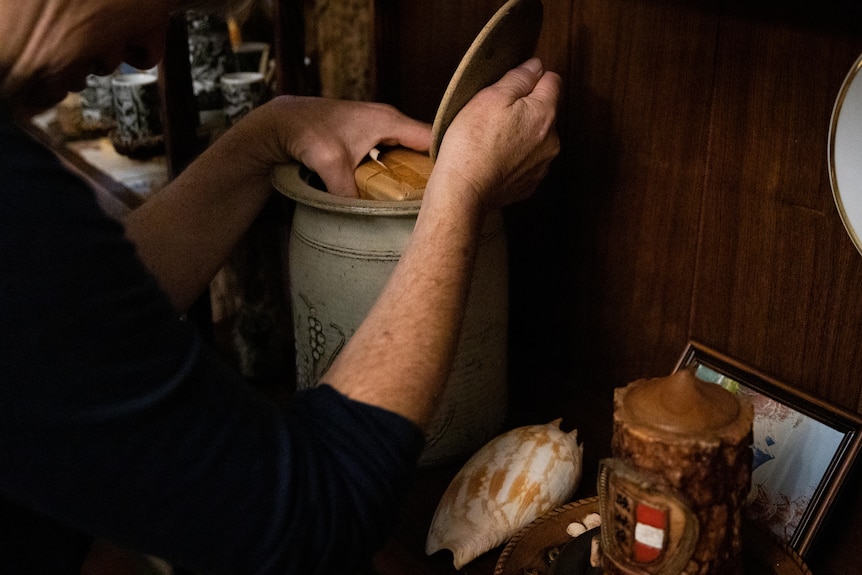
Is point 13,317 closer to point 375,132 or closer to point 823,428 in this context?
point 375,132

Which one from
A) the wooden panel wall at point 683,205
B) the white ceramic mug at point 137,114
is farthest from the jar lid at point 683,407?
the white ceramic mug at point 137,114

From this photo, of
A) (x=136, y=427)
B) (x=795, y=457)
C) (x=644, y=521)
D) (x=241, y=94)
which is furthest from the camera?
(x=241, y=94)

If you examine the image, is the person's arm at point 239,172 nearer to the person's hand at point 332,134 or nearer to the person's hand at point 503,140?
the person's hand at point 332,134

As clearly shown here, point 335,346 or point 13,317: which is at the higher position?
point 13,317

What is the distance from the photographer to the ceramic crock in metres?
1.00

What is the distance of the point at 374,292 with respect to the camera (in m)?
1.02

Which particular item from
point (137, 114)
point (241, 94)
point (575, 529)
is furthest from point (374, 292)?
point (137, 114)

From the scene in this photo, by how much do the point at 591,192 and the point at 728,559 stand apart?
0.56 meters

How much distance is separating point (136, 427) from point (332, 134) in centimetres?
56

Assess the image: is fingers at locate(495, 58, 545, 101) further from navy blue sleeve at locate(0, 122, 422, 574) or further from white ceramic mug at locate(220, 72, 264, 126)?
white ceramic mug at locate(220, 72, 264, 126)

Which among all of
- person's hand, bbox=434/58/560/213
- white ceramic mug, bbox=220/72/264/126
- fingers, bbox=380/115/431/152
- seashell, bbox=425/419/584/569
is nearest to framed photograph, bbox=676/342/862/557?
seashell, bbox=425/419/584/569

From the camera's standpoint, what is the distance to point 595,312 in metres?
1.26

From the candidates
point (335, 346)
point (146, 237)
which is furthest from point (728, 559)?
point (146, 237)

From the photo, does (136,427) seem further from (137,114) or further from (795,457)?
(137,114)
